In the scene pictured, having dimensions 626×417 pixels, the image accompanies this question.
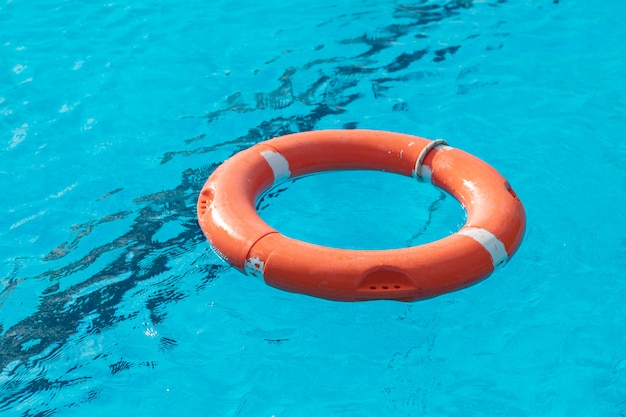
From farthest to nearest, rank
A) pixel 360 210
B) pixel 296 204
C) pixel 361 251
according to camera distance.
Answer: pixel 296 204, pixel 360 210, pixel 361 251

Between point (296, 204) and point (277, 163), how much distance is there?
0.85ft

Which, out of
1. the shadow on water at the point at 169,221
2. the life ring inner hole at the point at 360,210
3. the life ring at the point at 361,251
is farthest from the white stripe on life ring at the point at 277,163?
the shadow on water at the point at 169,221

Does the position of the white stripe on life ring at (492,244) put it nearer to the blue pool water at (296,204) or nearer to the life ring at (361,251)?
the life ring at (361,251)

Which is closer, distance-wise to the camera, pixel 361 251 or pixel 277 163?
pixel 361 251

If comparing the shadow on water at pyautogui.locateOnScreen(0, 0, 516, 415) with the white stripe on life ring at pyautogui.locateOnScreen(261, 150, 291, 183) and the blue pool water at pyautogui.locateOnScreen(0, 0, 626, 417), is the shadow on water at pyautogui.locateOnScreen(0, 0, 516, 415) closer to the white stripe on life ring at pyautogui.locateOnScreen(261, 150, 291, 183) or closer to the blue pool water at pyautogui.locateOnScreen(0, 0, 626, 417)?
the blue pool water at pyautogui.locateOnScreen(0, 0, 626, 417)

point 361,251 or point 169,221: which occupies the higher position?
point 361,251

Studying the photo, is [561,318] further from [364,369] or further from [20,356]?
[20,356]

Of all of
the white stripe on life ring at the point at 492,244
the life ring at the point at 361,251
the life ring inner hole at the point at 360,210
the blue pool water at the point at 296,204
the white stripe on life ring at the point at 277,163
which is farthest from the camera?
the white stripe on life ring at the point at 277,163

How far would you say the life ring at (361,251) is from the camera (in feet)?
13.2

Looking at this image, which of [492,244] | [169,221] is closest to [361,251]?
[492,244]

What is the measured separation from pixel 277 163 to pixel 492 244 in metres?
1.27

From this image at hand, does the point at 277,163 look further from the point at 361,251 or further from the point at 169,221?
the point at 361,251

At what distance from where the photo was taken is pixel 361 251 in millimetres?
4102

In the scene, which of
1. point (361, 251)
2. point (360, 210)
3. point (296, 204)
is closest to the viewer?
point (361, 251)
